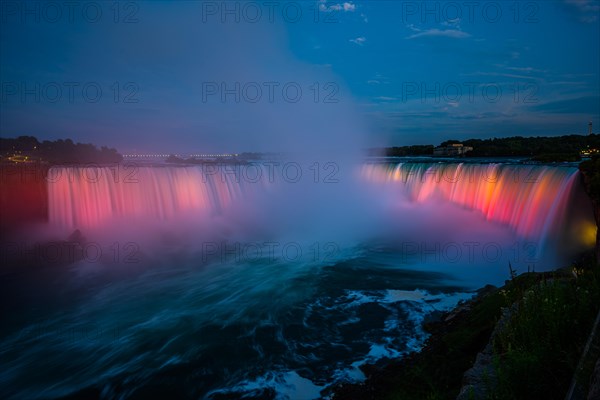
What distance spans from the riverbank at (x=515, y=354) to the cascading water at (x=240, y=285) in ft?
4.19

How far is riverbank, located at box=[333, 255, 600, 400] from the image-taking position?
318 cm

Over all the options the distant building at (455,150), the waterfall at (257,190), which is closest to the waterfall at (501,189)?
the waterfall at (257,190)

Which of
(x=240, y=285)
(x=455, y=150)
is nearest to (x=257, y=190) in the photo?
(x=240, y=285)

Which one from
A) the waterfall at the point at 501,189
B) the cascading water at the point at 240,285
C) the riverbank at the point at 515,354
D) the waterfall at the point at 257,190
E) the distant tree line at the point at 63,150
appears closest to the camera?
the riverbank at the point at 515,354

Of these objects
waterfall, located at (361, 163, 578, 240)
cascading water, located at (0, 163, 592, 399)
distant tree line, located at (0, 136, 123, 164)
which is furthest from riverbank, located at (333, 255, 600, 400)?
distant tree line, located at (0, 136, 123, 164)

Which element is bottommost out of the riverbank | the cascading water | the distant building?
the cascading water

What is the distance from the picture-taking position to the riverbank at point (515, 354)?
10.4ft

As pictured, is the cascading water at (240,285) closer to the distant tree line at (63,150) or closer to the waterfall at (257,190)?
the waterfall at (257,190)

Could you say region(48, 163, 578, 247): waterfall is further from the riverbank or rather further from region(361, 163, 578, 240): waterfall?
the riverbank

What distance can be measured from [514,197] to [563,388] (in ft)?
56.7

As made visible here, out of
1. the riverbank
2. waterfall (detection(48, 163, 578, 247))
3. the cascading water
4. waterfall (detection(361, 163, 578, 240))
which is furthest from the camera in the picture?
waterfall (detection(48, 163, 578, 247))

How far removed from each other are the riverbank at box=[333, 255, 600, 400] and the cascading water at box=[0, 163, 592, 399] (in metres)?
1.28

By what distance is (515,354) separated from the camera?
11.0 ft

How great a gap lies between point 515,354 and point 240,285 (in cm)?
1182
